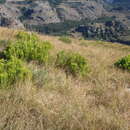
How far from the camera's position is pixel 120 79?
187 inches

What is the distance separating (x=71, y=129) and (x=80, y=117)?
0.23 meters

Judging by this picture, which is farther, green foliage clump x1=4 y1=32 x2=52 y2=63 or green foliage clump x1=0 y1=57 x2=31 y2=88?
green foliage clump x1=4 y1=32 x2=52 y2=63

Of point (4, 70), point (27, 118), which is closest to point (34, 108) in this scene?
point (27, 118)

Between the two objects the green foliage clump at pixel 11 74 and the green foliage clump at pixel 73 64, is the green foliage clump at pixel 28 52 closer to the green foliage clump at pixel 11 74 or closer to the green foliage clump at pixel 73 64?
the green foliage clump at pixel 73 64

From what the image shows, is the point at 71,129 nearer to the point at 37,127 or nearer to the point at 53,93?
the point at 37,127

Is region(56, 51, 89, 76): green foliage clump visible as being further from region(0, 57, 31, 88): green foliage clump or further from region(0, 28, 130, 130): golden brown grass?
region(0, 57, 31, 88): green foliage clump

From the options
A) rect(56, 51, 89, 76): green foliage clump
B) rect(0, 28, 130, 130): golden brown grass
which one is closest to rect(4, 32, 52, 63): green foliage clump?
rect(56, 51, 89, 76): green foliage clump

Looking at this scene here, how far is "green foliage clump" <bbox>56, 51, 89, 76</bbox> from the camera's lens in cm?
471

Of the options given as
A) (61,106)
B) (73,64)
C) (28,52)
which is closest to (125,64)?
(73,64)

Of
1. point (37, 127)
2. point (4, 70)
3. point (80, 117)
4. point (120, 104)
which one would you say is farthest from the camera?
point (4, 70)

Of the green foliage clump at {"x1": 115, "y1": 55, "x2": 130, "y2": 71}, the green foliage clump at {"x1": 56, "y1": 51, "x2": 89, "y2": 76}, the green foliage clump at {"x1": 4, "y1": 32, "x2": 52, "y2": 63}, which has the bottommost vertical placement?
the green foliage clump at {"x1": 115, "y1": 55, "x2": 130, "y2": 71}

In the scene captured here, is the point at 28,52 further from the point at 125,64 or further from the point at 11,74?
the point at 125,64

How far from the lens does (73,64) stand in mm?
4691

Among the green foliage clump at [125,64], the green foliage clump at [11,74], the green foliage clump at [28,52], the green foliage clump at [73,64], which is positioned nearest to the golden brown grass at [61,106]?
the green foliage clump at [11,74]
